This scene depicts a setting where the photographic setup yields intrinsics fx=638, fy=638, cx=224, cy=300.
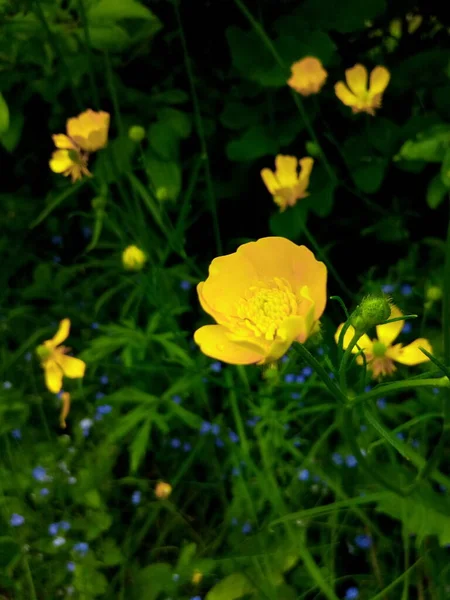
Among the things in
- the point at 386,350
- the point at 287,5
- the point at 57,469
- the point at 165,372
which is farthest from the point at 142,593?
the point at 287,5

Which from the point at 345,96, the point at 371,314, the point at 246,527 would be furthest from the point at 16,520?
the point at 345,96

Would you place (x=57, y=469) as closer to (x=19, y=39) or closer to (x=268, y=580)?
(x=268, y=580)

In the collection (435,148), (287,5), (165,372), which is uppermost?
(287,5)

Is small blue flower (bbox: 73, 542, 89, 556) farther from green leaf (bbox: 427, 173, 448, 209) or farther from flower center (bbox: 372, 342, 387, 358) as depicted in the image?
green leaf (bbox: 427, 173, 448, 209)

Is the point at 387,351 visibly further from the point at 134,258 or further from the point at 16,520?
the point at 16,520

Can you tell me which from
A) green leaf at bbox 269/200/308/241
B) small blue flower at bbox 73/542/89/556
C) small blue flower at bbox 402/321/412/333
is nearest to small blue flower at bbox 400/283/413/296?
small blue flower at bbox 402/321/412/333

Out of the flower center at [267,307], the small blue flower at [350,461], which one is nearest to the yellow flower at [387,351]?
the small blue flower at [350,461]

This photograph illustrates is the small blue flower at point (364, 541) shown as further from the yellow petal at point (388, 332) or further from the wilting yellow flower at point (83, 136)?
the wilting yellow flower at point (83, 136)

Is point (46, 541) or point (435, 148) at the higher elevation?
point (435, 148)
